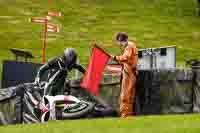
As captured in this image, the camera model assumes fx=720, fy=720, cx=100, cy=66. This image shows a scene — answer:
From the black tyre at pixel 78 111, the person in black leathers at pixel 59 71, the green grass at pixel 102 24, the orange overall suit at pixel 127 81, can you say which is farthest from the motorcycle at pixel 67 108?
the green grass at pixel 102 24

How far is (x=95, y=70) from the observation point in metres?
15.2

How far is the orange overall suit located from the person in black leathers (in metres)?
0.97

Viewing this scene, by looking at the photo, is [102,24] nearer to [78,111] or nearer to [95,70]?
[95,70]

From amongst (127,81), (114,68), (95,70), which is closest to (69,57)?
(95,70)

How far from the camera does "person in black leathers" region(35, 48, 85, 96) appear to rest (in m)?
15.1

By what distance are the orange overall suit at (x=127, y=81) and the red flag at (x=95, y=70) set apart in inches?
20.1

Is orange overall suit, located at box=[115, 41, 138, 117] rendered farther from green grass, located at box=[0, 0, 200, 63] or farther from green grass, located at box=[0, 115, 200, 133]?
green grass, located at box=[0, 0, 200, 63]

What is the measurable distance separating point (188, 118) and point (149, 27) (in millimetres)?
Result: 39464

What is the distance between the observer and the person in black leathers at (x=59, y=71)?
49.4 feet

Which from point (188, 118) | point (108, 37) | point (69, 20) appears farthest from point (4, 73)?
point (69, 20)

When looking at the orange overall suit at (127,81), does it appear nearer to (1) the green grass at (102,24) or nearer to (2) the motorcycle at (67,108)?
(2) the motorcycle at (67,108)

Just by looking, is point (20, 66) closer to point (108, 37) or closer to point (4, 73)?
point (4, 73)

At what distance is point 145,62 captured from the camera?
65.5 ft

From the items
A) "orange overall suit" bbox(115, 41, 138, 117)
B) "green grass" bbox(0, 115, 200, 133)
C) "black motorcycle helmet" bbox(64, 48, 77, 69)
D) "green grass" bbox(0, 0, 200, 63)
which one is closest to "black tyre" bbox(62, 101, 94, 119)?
"orange overall suit" bbox(115, 41, 138, 117)
